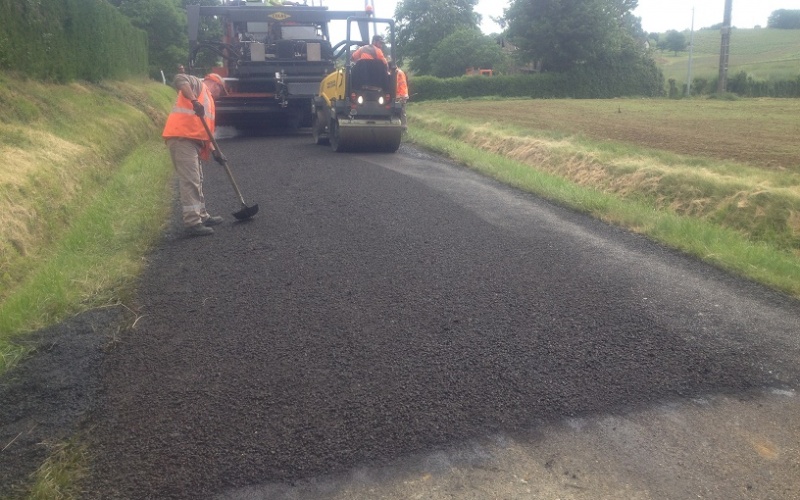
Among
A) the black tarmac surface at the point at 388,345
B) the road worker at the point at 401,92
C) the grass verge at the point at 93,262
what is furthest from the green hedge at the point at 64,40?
the black tarmac surface at the point at 388,345

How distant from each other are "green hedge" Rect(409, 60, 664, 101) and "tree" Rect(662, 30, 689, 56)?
2055 inches

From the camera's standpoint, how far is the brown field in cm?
1422

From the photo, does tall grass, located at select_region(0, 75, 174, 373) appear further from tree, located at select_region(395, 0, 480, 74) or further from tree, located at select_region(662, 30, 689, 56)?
tree, located at select_region(662, 30, 689, 56)

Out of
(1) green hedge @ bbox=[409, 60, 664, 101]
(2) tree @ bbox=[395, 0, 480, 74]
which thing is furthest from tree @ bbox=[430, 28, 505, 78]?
(1) green hedge @ bbox=[409, 60, 664, 101]

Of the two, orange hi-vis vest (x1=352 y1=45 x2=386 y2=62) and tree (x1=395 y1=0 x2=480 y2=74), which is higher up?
tree (x1=395 y1=0 x2=480 y2=74)

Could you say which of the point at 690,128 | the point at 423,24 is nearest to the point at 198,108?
the point at 690,128

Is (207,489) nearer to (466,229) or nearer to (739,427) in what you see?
(739,427)

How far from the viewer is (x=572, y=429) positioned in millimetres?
3617

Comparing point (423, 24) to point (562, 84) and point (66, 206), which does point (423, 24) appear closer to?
point (562, 84)

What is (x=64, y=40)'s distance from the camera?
16344 mm

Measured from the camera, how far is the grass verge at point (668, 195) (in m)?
6.71

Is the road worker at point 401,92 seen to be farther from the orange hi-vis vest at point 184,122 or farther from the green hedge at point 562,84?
the green hedge at point 562,84

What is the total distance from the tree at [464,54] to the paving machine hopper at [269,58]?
4090 cm

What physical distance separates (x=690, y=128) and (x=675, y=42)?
90.8 m
